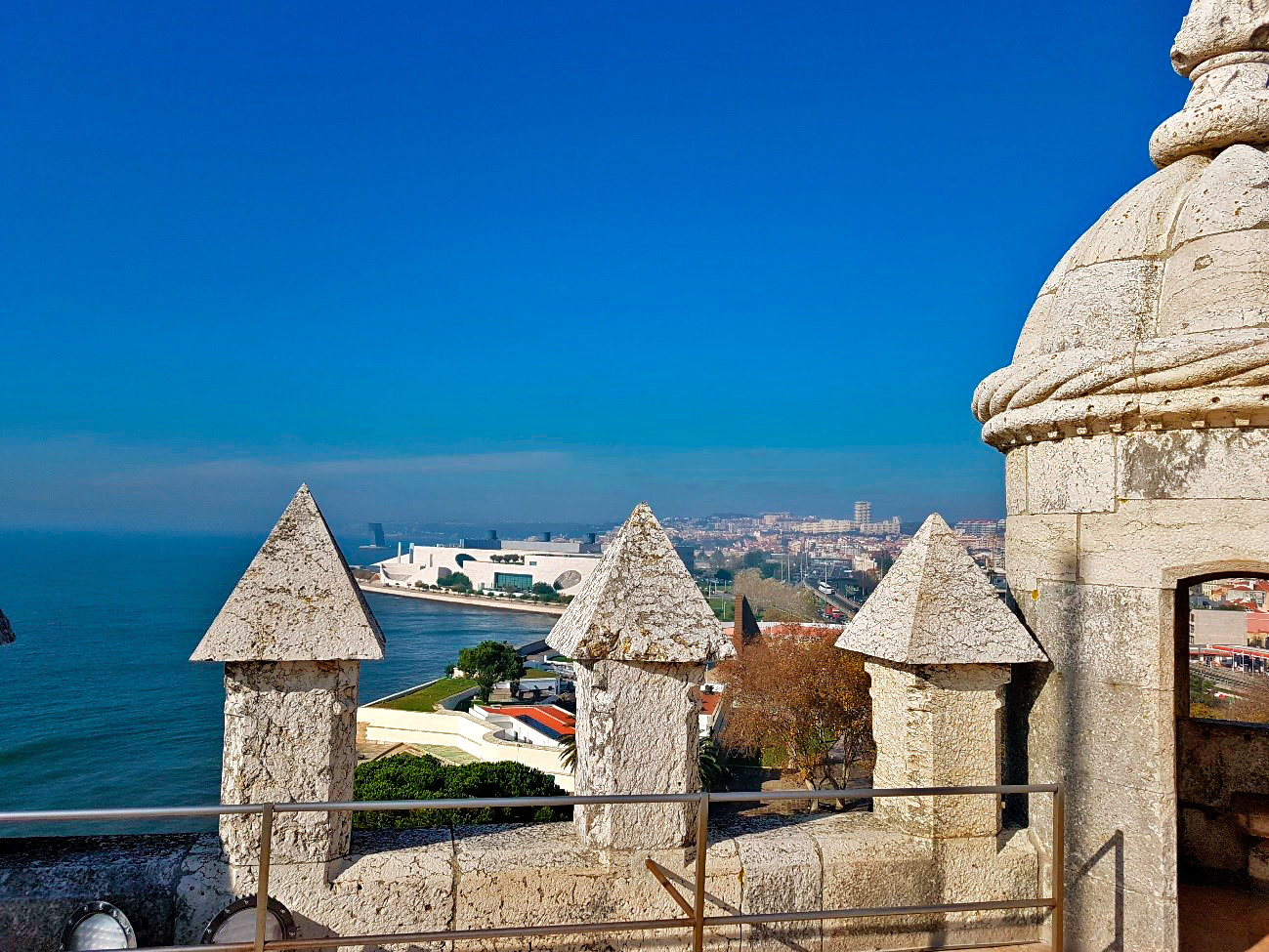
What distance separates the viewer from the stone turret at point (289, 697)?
3.54m

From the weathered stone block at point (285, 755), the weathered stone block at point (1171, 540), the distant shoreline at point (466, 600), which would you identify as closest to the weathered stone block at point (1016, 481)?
the weathered stone block at point (1171, 540)

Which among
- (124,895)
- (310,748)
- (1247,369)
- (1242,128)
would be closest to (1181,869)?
(1247,369)

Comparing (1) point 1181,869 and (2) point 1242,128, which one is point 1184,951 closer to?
(1) point 1181,869

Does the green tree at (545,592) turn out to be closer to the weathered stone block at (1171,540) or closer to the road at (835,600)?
the road at (835,600)

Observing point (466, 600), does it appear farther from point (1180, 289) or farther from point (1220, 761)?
point (1180, 289)

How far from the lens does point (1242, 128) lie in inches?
161

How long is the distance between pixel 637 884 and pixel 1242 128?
4568 mm

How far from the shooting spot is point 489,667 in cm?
5181

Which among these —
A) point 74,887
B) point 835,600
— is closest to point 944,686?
point 74,887

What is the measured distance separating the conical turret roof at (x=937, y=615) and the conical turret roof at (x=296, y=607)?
241 cm

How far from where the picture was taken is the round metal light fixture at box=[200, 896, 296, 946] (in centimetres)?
326

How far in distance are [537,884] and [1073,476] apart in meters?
3.18

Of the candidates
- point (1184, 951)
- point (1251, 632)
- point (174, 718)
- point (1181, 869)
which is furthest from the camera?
point (174, 718)

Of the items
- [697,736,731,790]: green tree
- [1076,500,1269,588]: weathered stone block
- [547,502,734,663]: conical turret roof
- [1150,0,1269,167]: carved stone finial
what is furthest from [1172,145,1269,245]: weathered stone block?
[697,736,731,790]: green tree
